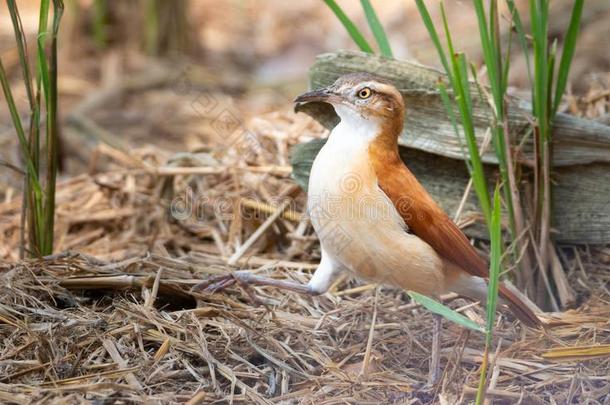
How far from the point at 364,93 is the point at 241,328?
1.14 metres

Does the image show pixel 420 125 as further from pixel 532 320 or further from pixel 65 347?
pixel 65 347

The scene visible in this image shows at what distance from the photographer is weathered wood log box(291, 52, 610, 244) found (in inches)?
168

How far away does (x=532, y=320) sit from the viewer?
12.3 ft

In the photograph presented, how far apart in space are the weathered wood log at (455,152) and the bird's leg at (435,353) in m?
0.97

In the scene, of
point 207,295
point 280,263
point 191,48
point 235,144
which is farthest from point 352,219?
point 191,48


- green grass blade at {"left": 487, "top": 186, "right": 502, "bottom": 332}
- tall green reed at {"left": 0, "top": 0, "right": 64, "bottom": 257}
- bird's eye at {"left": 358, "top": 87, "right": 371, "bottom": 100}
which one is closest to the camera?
green grass blade at {"left": 487, "top": 186, "right": 502, "bottom": 332}

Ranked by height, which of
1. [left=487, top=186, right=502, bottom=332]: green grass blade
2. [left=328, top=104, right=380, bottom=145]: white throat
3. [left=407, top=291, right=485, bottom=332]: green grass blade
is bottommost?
[left=407, top=291, right=485, bottom=332]: green grass blade

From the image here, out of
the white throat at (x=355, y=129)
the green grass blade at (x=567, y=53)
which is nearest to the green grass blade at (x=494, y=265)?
the white throat at (x=355, y=129)

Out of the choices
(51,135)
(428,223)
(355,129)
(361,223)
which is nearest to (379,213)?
(361,223)

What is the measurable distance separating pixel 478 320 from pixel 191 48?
19.3 feet

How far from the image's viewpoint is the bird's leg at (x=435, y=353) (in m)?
3.51

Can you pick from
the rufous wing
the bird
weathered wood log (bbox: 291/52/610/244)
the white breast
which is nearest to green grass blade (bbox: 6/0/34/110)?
the bird

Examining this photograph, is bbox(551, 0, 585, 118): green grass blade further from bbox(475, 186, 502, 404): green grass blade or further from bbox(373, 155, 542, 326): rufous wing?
bbox(475, 186, 502, 404): green grass blade

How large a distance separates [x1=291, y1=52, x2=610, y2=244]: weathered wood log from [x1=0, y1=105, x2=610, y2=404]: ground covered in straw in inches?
9.9
